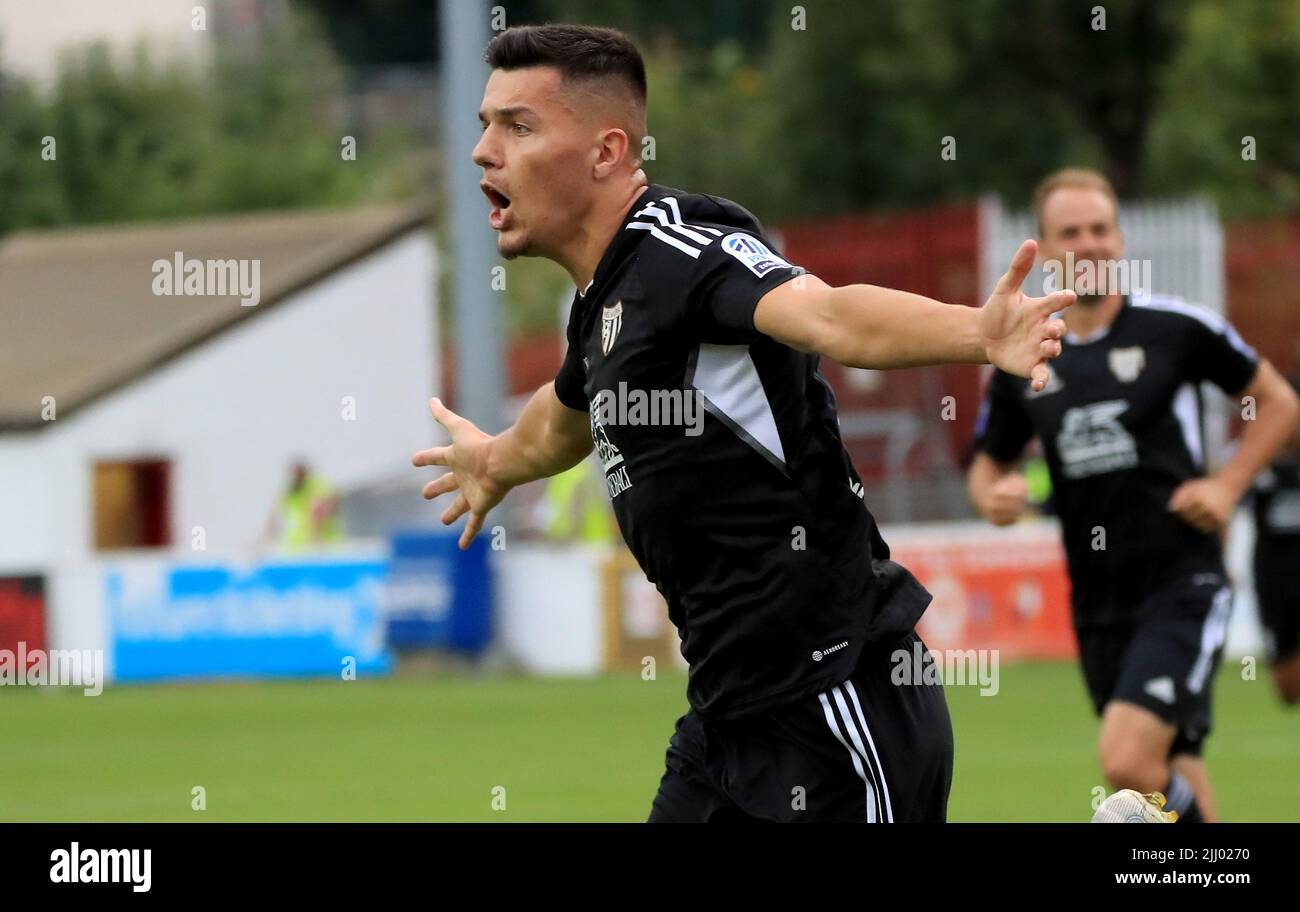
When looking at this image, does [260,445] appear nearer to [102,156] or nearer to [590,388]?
[102,156]

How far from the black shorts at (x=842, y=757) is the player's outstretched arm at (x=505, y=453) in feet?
2.98

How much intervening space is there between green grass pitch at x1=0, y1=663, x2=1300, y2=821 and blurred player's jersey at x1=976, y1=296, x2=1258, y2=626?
2.36 metres

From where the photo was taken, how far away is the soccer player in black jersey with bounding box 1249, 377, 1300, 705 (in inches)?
491

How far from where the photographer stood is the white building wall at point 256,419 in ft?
86.8

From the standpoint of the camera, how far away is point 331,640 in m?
19.7

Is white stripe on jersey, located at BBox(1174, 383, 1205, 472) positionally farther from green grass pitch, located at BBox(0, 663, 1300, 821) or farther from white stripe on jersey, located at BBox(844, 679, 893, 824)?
white stripe on jersey, located at BBox(844, 679, 893, 824)

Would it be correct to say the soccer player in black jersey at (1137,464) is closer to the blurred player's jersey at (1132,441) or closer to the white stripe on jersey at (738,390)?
the blurred player's jersey at (1132,441)

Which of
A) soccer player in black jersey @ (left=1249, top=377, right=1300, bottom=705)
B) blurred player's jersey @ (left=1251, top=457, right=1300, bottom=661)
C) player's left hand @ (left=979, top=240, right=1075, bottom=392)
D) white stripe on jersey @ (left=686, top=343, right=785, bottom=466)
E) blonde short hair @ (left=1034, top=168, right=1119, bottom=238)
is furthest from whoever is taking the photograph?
blurred player's jersey @ (left=1251, top=457, right=1300, bottom=661)

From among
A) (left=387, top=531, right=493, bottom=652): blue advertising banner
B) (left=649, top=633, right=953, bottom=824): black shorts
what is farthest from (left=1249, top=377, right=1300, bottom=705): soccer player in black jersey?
(left=387, top=531, right=493, bottom=652): blue advertising banner

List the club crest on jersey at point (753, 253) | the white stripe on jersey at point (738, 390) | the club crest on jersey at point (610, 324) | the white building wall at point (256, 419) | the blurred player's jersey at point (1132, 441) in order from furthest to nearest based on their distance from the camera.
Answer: the white building wall at point (256, 419), the blurred player's jersey at point (1132, 441), the club crest on jersey at point (610, 324), the white stripe on jersey at point (738, 390), the club crest on jersey at point (753, 253)

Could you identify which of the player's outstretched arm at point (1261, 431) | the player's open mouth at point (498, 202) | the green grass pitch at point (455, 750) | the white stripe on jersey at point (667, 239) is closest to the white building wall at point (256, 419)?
the green grass pitch at point (455, 750)

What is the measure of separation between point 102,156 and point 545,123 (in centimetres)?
4035

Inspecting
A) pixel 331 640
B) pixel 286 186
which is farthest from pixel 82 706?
pixel 286 186

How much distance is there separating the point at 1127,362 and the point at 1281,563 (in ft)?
19.4
